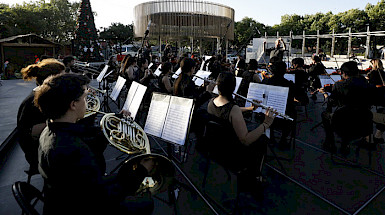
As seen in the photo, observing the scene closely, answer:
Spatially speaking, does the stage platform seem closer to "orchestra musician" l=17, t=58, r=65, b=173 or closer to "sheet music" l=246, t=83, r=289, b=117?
"orchestra musician" l=17, t=58, r=65, b=173

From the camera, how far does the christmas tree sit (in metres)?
17.6

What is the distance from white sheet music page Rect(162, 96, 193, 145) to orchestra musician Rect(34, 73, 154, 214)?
1117 mm

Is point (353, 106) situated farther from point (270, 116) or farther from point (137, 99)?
point (137, 99)

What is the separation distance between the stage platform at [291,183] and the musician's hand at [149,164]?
894mm

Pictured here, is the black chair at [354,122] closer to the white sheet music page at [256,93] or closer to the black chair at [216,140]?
the white sheet music page at [256,93]

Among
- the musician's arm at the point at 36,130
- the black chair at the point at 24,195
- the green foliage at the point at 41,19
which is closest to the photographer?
the black chair at the point at 24,195

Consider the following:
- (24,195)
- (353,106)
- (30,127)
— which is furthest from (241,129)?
(30,127)

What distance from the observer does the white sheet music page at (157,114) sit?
118 inches

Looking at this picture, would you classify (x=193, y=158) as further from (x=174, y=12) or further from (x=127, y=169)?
(x=174, y=12)

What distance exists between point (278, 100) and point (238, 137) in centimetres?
131

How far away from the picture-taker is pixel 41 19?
115 feet

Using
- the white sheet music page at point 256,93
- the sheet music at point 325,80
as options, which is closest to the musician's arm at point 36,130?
the white sheet music page at point 256,93

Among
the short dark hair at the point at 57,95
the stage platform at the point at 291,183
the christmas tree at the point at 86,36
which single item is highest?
the christmas tree at the point at 86,36

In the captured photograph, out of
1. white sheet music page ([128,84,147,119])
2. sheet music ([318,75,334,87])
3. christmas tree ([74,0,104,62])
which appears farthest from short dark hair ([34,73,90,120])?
christmas tree ([74,0,104,62])
